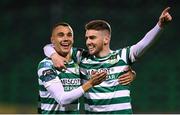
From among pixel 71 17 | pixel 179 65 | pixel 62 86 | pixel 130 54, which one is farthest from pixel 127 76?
pixel 71 17

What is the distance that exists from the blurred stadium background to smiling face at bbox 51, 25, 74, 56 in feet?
25.9

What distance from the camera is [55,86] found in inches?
260

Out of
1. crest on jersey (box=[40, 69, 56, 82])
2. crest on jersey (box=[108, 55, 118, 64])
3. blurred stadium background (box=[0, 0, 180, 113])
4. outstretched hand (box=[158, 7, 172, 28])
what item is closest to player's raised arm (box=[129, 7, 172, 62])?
outstretched hand (box=[158, 7, 172, 28])

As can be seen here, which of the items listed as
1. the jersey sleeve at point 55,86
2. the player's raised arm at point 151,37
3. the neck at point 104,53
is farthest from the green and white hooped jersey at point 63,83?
the player's raised arm at point 151,37

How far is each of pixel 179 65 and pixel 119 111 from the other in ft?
30.5

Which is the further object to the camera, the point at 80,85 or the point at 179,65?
the point at 179,65

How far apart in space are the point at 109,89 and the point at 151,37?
2.12ft

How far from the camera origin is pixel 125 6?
56.9 ft

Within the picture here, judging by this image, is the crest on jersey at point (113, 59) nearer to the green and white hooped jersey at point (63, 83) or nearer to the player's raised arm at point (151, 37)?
the player's raised arm at point (151, 37)

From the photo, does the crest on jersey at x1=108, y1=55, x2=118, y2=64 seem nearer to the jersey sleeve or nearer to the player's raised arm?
the player's raised arm

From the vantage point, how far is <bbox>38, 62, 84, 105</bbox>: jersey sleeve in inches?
256

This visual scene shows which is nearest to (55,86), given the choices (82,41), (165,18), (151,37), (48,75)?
(48,75)

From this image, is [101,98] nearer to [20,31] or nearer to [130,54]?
[130,54]

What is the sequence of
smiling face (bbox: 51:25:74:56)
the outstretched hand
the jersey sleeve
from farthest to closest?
smiling face (bbox: 51:25:74:56), the jersey sleeve, the outstretched hand
